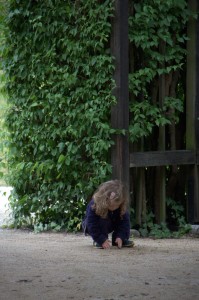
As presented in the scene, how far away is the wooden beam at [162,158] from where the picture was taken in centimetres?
816

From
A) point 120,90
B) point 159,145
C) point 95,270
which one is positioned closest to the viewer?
point 95,270

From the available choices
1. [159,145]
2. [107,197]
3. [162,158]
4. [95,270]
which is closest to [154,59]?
[159,145]

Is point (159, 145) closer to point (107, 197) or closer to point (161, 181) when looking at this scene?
point (161, 181)

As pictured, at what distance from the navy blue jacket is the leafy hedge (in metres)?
0.99

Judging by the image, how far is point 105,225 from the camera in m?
7.03

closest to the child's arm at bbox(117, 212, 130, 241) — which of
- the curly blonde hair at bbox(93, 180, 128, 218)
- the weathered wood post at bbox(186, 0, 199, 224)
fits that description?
the curly blonde hair at bbox(93, 180, 128, 218)

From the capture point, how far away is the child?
272 inches

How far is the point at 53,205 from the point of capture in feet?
28.7

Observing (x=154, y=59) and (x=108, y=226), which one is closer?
(x=108, y=226)

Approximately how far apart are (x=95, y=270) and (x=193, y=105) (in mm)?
3511

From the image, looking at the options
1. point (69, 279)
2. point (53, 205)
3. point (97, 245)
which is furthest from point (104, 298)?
point (53, 205)

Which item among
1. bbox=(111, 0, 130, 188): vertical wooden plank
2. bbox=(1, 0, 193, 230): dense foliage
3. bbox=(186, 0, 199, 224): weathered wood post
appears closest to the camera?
bbox=(111, 0, 130, 188): vertical wooden plank

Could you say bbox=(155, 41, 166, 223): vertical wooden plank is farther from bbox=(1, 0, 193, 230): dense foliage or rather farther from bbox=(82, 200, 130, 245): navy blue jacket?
bbox=(82, 200, 130, 245): navy blue jacket

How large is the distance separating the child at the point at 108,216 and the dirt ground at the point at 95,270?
119 mm
